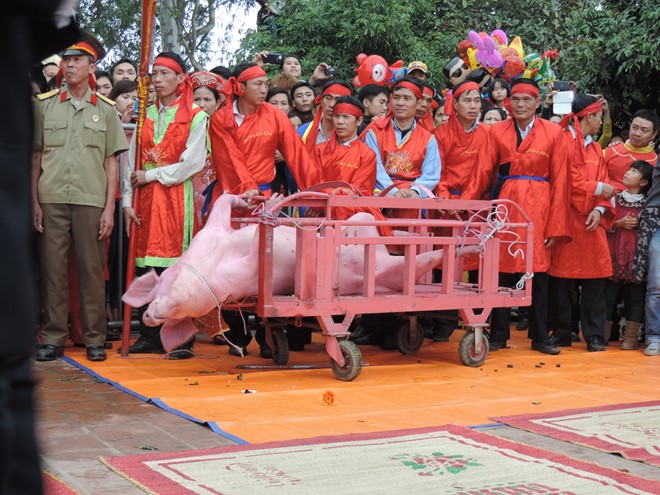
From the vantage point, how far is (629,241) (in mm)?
7246

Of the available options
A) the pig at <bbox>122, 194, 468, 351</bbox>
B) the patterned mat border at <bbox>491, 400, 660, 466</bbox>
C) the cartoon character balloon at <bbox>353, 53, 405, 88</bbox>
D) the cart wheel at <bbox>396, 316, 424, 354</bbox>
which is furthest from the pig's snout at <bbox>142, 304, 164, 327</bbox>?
the cartoon character balloon at <bbox>353, 53, 405, 88</bbox>

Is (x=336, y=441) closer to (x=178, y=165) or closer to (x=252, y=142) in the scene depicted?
(x=178, y=165)

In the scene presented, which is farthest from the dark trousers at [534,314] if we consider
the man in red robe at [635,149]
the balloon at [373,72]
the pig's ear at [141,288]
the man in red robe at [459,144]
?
the balloon at [373,72]

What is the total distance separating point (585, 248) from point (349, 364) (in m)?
2.51

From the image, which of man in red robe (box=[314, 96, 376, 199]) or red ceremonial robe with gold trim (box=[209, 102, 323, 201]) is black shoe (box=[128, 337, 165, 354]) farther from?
man in red robe (box=[314, 96, 376, 199])

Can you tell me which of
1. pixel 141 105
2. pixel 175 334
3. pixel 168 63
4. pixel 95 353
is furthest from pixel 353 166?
pixel 95 353

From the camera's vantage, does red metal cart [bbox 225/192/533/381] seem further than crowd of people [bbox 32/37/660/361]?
No

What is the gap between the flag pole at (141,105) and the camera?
589 centimetres

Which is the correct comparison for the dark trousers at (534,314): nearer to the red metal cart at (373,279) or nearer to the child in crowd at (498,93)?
the red metal cart at (373,279)

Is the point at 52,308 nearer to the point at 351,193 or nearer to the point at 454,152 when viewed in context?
the point at 351,193

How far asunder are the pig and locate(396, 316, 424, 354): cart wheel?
59 centimetres

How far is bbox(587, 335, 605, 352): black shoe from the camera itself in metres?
6.99

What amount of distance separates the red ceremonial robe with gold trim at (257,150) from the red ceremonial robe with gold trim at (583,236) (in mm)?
1954

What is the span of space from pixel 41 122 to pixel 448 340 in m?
3.35
